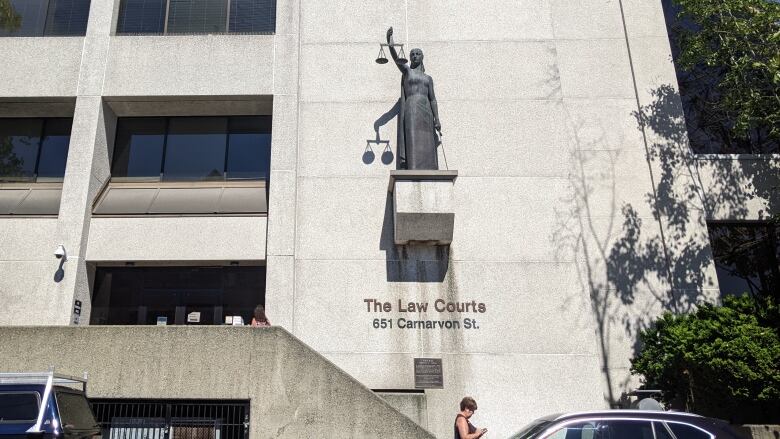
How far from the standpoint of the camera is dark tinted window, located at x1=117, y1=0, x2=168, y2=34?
54.5ft

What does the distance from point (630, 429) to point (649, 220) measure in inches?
410

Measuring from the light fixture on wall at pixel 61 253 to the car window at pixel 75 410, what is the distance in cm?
679

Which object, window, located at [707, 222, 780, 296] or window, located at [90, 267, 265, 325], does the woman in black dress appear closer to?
window, located at [90, 267, 265, 325]

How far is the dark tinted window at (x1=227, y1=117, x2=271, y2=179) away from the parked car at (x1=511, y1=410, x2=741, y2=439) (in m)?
11.8

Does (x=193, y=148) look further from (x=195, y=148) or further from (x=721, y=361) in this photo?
(x=721, y=361)

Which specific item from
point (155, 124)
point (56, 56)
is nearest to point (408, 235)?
point (155, 124)

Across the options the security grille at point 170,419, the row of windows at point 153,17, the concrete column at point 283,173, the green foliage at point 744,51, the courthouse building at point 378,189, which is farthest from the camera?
the row of windows at point 153,17

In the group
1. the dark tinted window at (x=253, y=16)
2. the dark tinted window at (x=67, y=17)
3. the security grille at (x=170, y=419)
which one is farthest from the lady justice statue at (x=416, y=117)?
the dark tinted window at (x=67, y=17)

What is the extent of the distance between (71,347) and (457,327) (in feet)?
27.0

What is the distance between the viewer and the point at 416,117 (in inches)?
570

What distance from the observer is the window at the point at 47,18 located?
16.5 metres

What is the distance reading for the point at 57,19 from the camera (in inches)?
657

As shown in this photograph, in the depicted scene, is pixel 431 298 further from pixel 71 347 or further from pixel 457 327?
pixel 71 347

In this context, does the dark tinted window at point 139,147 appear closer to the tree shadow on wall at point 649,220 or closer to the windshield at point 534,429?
the tree shadow on wall at point 649,220
